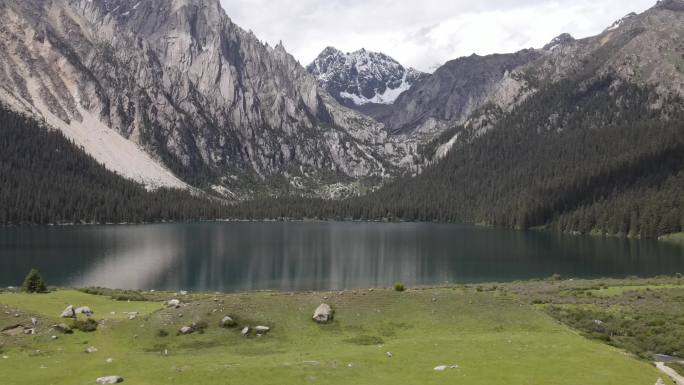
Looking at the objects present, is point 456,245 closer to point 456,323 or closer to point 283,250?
point 283,250

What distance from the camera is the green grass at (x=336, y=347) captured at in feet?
102

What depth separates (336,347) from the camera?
3831 centimetres

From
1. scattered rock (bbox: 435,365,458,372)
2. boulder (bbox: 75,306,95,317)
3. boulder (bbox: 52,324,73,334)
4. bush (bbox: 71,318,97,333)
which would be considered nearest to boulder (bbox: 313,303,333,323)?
scattered rock (bbox: 435,365,458,372)

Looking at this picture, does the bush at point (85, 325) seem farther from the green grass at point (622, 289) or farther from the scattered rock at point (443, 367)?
the green grass at point (622, 289)

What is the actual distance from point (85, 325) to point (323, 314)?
16.0 meters

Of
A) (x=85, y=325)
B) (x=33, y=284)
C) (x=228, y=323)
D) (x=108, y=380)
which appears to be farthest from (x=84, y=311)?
(x=108, y=380)

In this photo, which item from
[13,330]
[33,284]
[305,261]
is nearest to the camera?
[13,330]

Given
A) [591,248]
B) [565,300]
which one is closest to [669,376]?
[565,300]

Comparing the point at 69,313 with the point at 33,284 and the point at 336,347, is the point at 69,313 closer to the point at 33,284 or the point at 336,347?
the point at 33,284

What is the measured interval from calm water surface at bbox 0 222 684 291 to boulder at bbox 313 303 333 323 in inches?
2001

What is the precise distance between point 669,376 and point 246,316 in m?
26.6

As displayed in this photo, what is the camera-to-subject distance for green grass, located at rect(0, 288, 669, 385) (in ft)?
102

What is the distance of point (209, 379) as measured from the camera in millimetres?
30234

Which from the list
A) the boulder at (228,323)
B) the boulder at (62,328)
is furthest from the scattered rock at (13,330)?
the boulder at (228,323)
